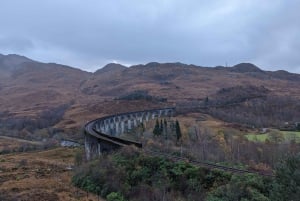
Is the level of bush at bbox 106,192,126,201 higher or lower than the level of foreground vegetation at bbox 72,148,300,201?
lower

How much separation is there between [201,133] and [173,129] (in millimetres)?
7033

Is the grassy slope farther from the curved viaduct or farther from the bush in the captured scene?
the curved viaduct

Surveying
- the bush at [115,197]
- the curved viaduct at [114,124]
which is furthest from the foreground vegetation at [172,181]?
the curved viaduct at [114,124]

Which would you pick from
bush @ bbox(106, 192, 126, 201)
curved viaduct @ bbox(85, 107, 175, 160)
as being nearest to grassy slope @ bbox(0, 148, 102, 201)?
bush @ bbox(106, 192, 126, 201)

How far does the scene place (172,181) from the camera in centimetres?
4125

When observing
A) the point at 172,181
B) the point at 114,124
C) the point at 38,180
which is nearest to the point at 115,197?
the point at 172,181

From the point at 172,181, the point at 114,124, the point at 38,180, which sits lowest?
the point at 38,180

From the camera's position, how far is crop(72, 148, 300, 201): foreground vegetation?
90.2 feet

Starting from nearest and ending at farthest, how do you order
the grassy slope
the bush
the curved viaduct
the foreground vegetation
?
the foreground vegetation → the bush → the grassy slope → the curved viaduct

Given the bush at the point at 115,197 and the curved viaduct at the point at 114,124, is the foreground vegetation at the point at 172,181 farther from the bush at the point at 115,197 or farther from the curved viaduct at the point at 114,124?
the curved viaduct at the point at 114,124

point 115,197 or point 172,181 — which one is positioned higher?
point 172,181

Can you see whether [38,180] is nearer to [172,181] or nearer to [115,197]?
[115,197]

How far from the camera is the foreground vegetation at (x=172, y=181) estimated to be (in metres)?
27.5

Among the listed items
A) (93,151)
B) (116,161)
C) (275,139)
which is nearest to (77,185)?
(116,161)
